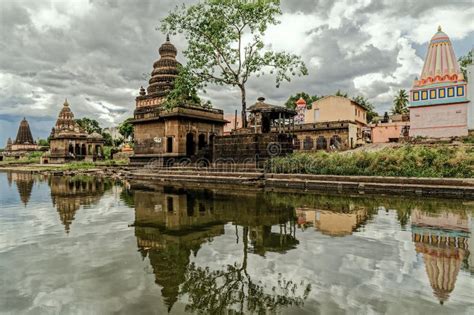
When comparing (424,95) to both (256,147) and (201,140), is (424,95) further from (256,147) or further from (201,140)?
(201,140)

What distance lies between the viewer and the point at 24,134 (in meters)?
67.2

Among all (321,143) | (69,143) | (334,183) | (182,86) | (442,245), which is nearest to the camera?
(442,245)

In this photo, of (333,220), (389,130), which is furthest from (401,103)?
(333,220)

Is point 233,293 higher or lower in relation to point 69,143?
lower

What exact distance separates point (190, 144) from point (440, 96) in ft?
64.6

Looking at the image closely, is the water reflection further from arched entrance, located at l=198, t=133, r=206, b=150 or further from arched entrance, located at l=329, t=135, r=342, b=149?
arched entrance, located at l=329, t=135, r=342, b=149

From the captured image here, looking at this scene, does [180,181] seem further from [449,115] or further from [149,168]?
[449,115]

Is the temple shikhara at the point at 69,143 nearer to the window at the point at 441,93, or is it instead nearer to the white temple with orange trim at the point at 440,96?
the white temple with orange trim at the point at 440,96

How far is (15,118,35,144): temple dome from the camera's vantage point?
219 ft

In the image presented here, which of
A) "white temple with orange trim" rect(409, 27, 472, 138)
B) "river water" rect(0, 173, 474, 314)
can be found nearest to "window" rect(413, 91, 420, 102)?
"white temple with orange trim" rect(409, 27, 472, 138)

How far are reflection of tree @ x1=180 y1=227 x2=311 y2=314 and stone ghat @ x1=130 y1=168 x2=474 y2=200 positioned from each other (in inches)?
382

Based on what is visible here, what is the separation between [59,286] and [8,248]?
238cm

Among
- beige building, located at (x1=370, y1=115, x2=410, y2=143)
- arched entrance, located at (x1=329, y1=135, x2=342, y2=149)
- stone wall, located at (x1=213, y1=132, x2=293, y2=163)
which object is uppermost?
beige building, located at (x1=370, y1=115, x2=410, y2=143)

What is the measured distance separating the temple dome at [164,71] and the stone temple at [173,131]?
0.12 meters
